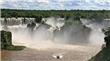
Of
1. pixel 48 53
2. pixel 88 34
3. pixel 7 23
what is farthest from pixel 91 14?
pixel 48 53

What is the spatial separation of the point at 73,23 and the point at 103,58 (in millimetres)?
18764

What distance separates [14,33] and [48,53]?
240 inches

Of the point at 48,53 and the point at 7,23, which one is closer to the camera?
the point at 48,53

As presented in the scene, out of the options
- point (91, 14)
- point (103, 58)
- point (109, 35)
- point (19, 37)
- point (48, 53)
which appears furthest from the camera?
point (91, 14)

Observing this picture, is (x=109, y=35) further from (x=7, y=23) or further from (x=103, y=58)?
(x=7, y=23)

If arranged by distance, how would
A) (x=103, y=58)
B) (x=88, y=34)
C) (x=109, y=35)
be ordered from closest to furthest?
(x=103, y=58), (x=109, y=35), (x=88, y=34)

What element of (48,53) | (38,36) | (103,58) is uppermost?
(103,58)

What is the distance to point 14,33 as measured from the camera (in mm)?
20078

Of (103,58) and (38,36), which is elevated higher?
(103,58)

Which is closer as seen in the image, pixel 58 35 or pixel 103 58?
pixel 103 58

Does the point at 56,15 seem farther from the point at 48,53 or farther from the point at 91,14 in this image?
Answer: the point at 48,53

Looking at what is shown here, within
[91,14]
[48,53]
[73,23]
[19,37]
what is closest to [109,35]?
[48,53]

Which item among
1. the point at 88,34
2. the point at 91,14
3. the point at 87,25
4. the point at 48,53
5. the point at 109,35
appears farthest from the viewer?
the point at 91,14

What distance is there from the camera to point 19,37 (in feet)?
65.4
